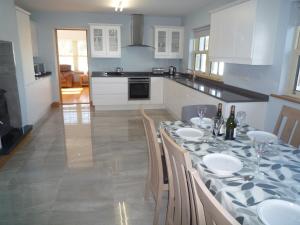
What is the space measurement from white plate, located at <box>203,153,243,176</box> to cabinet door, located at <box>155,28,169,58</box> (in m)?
4.72

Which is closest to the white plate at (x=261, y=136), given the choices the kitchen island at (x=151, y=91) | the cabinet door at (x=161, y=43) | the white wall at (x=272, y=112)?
the white wall at (x=272, y=112)

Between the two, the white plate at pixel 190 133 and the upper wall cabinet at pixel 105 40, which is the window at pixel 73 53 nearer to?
the upper wall cabinet at pixel 105 40

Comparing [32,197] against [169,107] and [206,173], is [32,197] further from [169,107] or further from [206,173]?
[169,107]

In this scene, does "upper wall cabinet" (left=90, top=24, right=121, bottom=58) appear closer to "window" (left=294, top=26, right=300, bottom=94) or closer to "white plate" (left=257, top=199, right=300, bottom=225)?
"window" (left=294, top=26, right=300, bottom=94)

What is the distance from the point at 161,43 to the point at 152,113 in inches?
72.9

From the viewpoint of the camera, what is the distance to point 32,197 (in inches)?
87.7

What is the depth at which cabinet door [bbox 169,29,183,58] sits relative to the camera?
576cm

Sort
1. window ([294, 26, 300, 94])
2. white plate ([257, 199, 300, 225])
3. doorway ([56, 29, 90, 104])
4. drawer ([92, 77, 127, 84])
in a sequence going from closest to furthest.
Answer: white plate ([257, 199, 300, 225]) < window ([294, 26, 300, 94]) < drawer ([92, 77, 127, 84]) < doorway ([56, 29, 90, 104])

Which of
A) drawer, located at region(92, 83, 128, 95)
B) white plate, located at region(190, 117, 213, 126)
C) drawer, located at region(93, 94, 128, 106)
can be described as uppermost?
white plate, located at region(190, 117, 213, 126)

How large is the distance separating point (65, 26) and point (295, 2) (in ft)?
16.2

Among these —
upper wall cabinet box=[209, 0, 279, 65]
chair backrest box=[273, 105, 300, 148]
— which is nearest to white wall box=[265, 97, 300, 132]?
upper wall cabinet box=[209, 0, 279, 65]

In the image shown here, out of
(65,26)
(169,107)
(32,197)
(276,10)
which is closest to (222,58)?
(276,10)

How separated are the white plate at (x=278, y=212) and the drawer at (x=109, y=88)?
4764 mm

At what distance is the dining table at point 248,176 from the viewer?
41.0 inches
